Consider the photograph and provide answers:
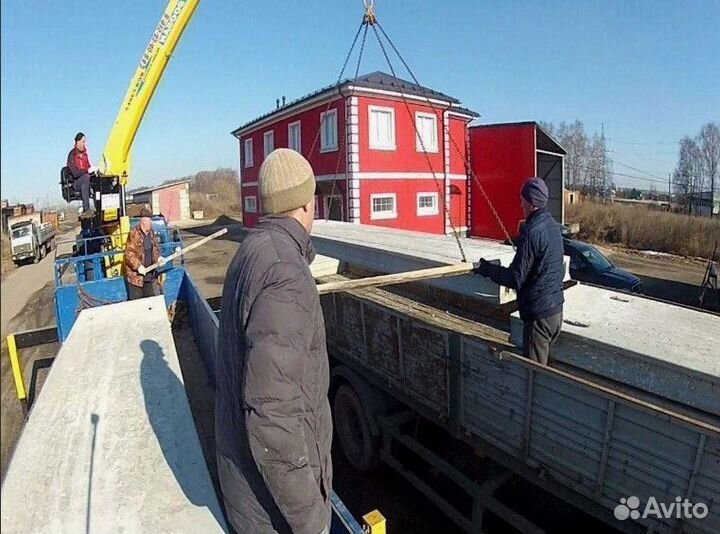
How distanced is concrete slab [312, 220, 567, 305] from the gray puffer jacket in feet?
10.6

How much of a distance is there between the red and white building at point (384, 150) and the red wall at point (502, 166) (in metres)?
0.72

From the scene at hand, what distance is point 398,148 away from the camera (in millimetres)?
17594

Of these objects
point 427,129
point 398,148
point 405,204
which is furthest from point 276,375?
point 427,129

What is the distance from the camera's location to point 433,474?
187 inches

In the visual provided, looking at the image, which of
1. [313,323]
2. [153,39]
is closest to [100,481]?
[313,323]

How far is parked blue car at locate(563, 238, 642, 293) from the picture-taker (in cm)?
1018

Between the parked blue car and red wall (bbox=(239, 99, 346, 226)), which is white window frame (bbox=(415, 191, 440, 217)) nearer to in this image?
red wall (bbox=(239, 99, 346, 226))

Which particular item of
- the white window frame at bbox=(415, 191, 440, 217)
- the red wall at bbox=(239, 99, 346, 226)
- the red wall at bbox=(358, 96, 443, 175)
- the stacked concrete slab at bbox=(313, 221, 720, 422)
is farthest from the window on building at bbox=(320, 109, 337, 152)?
the stacked concrete slab at bbox=(313, 221, 720, 422)

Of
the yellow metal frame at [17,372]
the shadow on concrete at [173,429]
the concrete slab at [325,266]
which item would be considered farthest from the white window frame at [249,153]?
the shadow on concrete at [173,429]

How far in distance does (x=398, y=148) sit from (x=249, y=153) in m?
10.2

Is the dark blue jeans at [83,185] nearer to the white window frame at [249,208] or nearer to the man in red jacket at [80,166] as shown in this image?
the man in red jacket at [80,166]

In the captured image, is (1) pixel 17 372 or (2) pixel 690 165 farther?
(2) pixel 690 165

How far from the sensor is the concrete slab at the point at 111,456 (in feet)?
6.73

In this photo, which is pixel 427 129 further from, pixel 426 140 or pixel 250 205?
pixel 250 205
